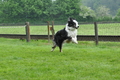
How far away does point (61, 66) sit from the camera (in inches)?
329

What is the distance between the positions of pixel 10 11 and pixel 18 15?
2113mm

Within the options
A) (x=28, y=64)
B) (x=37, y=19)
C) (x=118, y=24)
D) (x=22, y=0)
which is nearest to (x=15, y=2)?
(x=22, y=0)

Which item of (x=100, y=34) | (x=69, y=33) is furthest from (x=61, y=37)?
(x=100, y=34)

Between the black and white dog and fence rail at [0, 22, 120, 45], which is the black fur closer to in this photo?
the black and white dog

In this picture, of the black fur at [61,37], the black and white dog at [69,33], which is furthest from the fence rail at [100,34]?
the black fur at [61,37]

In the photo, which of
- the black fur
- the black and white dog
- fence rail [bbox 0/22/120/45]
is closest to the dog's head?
the black and white dog

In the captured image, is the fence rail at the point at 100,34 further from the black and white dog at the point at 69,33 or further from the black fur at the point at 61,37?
the black fur at the point at 61,37

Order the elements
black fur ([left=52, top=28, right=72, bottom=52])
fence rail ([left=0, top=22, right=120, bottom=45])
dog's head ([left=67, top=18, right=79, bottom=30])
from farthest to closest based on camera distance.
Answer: fence rail ([left=0, top=22, right=120, bottom=45]), black fur ([left=52, top=28, right=72, bottom=52]), dog's head ([left=67, top=18, right=79, bottom=30])

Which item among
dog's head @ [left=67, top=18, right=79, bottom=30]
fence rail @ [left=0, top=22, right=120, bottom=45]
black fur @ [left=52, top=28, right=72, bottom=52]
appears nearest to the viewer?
dog's head @ [left=67, top=18, right=79, bottom=30]

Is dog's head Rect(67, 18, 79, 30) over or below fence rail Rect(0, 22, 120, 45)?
over

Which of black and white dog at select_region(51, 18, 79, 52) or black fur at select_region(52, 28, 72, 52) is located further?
black fur at select_region(52, 28, 72, 52)

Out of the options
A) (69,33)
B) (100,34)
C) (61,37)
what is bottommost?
(100,34)

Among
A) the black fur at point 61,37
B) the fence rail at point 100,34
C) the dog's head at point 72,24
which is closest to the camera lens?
the dog's head at point 72,24

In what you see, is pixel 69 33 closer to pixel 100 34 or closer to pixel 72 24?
pixel 72 24
